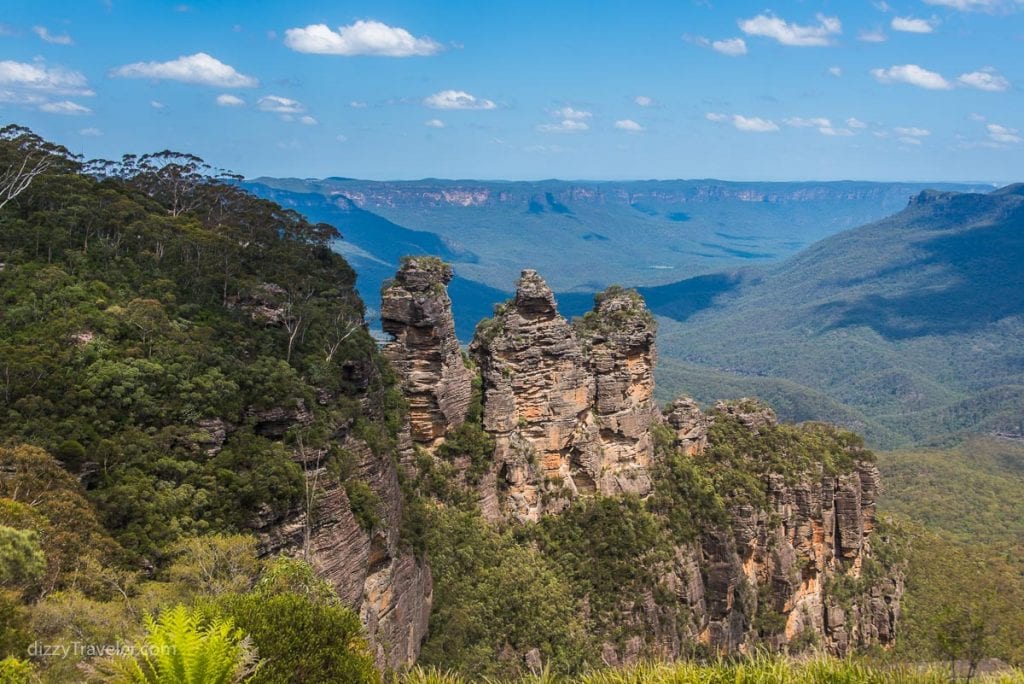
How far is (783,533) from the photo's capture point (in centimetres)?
5141

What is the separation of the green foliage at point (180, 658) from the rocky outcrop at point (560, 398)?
86.8ft

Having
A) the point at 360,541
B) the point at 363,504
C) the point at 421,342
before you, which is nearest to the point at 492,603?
the point at 363,504

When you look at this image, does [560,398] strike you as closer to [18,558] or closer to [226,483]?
[226,483]

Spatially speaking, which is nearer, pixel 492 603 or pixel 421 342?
pixel 492 603

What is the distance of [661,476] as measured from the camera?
159 ft

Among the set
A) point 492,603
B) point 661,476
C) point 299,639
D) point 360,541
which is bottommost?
point 492,603

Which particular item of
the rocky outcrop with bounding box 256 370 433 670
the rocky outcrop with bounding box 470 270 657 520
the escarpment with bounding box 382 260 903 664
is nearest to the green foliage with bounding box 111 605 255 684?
the rocky outcrop with bounding box 256 370 433 670

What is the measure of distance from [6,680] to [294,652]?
5.59 m

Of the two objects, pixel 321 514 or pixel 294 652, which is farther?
pixel 321 514

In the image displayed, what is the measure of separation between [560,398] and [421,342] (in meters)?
8.62

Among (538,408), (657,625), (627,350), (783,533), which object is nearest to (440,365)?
(538,408)

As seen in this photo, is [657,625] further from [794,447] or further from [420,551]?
[794,447]

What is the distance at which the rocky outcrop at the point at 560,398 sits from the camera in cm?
4212

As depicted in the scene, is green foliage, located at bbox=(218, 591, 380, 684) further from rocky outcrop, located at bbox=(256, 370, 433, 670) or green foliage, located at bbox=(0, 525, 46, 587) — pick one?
rocky outcrop, located at bbox=(256, 370, 433, 670)
